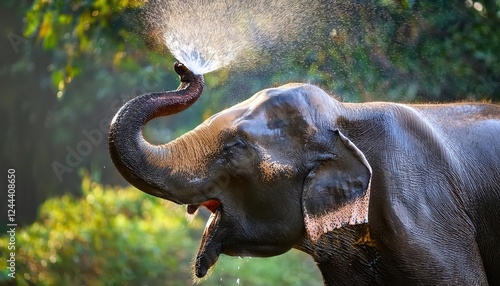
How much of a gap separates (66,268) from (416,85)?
13.4ft

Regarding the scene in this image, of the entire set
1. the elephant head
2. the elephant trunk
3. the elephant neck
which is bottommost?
the elephant neck

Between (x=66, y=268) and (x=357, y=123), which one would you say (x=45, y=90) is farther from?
(x=357, y=123)

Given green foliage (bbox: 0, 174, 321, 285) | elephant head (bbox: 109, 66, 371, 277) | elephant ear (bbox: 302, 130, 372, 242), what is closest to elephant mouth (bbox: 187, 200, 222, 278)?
elephant head (bbox: 109, 66, 371, 277)

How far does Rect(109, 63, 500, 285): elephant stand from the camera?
3.86 meters

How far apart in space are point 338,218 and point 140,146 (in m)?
0.79

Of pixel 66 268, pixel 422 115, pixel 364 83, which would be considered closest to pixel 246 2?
pixel 364 83

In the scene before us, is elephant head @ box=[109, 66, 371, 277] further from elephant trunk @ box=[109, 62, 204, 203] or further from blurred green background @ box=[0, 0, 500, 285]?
blurred green background @ box=[0, 0, 500, 285]

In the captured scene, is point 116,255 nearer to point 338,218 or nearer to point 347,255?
point 347,255

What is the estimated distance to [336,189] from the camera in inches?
153

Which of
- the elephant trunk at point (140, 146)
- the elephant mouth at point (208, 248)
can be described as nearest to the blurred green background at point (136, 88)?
the elephant mouth at point (208, 248)

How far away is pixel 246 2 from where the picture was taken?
206 inches

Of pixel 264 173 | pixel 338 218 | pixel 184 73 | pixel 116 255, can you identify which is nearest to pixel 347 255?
pixel 338 218

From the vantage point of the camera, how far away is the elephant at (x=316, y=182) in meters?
3.86

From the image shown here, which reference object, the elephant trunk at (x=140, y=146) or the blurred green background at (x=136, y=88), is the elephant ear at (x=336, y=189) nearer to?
the elephant trunk at (x=140, y=146)
